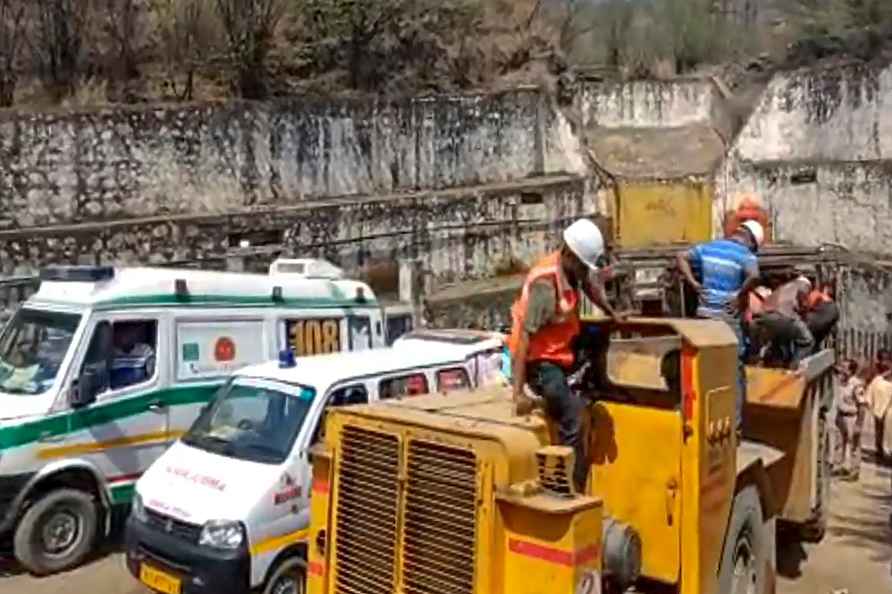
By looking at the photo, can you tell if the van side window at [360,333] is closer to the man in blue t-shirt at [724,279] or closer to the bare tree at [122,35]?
the man in blue t-shirt at [724,279]

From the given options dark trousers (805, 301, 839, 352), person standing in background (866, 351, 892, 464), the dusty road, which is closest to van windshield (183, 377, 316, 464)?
the dusty road

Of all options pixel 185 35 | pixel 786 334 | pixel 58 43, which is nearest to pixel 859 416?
pixel 786 334

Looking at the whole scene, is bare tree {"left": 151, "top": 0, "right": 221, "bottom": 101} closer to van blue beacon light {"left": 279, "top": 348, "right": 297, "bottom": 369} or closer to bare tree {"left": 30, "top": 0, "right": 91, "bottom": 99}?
bare tree {"left": 30, "top": 0, "right": 91, "bottom": 99}

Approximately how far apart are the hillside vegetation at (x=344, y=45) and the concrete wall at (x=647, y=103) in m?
1.22

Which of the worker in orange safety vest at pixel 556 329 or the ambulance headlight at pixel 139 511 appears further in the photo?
the ambulance headlight at pixel 139 511

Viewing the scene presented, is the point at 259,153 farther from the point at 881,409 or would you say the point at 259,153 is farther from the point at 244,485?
the point at 244,485

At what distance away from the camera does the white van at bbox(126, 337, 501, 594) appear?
7.20m

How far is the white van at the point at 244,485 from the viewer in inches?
283

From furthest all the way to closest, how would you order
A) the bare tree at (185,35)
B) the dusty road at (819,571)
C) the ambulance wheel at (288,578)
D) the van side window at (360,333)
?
the bare tree at (185,35)
the van side window at (360,333)
the dusty road at (819,571)
the ambulance wheel at (288,578)

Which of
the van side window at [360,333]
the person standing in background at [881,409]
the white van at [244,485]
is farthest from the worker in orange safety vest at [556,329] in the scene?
the person standing in background at [881,409]

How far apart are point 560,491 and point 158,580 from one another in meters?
3.56

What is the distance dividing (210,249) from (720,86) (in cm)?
1590

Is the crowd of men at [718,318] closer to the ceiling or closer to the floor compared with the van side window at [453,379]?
closer to the ceiling

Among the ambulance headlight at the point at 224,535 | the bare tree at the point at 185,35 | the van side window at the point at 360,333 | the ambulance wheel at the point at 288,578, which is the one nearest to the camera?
the ambulance headlight at the point at 224,535
